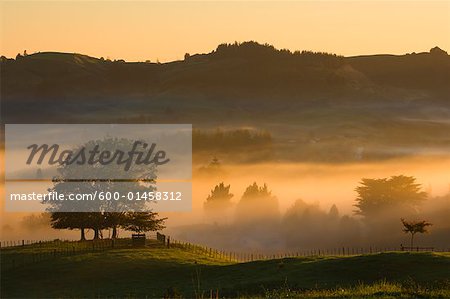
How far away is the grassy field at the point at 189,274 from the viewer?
87.4 metres

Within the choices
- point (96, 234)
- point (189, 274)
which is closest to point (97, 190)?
point (96, 234)

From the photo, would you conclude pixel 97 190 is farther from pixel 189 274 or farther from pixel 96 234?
pixel 189 274

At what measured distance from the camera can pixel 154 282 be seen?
101750 mm

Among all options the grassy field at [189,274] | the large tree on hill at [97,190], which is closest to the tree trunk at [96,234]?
the large tree on hill at [97,190]

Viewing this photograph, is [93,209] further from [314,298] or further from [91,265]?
[314,298]

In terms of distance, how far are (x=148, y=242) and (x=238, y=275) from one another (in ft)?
141

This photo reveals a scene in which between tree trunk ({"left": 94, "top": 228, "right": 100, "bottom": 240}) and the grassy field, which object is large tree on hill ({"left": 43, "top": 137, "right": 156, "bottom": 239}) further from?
the grassy field

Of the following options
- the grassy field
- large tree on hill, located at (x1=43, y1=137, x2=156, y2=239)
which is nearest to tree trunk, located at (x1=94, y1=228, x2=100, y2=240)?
large tree on hill, located at (x1=43, y1=137, x2=156, y2=239)

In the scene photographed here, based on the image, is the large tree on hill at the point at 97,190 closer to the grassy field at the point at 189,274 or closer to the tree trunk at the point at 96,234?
the tree trunk at the point at 96,234

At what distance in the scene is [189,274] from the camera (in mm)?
106500

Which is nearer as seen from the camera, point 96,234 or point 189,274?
point 189,274

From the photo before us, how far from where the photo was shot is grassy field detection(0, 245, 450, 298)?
87.4m

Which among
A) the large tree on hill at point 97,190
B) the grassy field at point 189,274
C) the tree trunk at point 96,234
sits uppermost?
the large tree on hill at point 97,190

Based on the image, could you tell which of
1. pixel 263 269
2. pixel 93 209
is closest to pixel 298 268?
pixel 263 269
